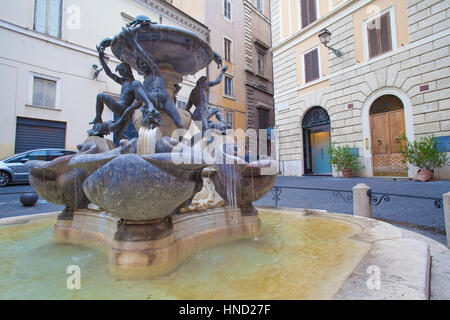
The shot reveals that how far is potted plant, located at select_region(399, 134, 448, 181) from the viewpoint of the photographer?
25.9ft

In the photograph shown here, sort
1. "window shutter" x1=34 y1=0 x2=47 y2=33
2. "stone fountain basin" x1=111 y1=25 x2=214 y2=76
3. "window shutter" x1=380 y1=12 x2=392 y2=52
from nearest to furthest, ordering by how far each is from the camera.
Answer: "stone fountain basin" x1=111 y1=25 x2=214 y2=76 → "window shutter" x1=380 y1=12 x2=392 y2=52 → "window shutter" x1=34 y1=0 x2=47 y2=33

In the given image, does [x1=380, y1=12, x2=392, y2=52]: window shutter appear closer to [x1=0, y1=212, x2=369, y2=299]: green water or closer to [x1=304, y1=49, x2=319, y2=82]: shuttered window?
[x1=304, y1=49, x2=319, y2=82]: shuttered window

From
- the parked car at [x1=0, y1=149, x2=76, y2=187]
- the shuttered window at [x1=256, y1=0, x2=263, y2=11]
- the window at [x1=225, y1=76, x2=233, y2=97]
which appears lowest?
the parked car at [x1=0, y1=149, x2=76, y2=187]

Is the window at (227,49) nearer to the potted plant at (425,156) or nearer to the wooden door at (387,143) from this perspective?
the wooden door at (387,143)

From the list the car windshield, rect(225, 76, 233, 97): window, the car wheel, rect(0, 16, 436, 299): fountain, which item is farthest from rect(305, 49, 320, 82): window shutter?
the car wheel

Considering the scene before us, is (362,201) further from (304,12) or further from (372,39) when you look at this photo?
(304,12)

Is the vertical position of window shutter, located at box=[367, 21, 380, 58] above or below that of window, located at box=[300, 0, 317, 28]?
below

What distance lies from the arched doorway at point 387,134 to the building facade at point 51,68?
43.2 feet

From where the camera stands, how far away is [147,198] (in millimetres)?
1530

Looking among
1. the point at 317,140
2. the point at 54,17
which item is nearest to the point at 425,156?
the point at 317,140

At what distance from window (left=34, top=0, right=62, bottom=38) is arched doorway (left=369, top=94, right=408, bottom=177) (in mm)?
15606

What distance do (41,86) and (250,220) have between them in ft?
42.3

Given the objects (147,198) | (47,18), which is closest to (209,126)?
(147,198)

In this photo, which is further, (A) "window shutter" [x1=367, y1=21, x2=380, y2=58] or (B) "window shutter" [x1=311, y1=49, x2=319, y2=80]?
(B) "window shutter" [x1=311, y1=49, x2=319, y2=80]
